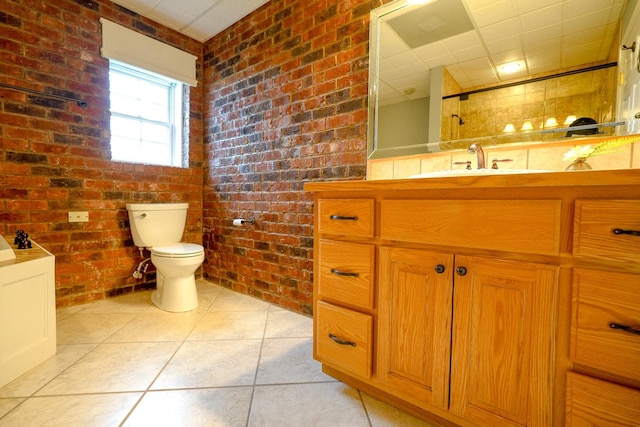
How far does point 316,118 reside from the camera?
6.20 feet

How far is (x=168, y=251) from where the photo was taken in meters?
1.92

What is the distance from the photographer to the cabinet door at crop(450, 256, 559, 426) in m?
0.76

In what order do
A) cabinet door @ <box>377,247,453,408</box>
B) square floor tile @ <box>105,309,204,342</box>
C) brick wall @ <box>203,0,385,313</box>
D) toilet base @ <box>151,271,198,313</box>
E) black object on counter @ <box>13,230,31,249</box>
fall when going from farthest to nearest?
toilet base @ <box>151,271,198,313</box> → brick wall @ <box>203,0,385,313</box> → square floor tile @ <box>105,309,204,342</box> → black object on counter @ <box>13,230,31,249</box> → cabinet door @ <box>377,247,453,408</box>

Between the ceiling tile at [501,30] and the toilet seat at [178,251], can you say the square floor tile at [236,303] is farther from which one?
the ceiling tile at [501,30]

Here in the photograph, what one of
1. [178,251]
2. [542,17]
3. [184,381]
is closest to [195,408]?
[184,381]

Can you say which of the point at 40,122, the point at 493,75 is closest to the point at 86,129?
the point at 40,122

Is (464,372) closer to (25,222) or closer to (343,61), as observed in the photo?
(343,61)

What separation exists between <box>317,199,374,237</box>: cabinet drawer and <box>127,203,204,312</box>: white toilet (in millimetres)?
1183

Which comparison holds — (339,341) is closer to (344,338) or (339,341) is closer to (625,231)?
(344,338)

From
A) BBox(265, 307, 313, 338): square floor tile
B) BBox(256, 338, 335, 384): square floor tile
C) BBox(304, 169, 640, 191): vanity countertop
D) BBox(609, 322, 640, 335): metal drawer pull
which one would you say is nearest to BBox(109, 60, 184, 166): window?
BBox(265, 307, 313, 338): square floor tile

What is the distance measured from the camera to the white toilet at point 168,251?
1934 mm

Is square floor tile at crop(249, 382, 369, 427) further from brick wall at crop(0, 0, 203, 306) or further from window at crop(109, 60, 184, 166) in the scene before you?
window at crop(109, 60, 184, 166)

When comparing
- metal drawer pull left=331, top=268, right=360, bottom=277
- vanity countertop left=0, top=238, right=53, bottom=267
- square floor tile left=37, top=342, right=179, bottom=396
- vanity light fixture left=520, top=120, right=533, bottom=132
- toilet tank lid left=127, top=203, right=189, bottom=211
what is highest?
vanity light fixture left=520, top=120, right=533, bottom=132

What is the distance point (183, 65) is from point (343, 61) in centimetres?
168
